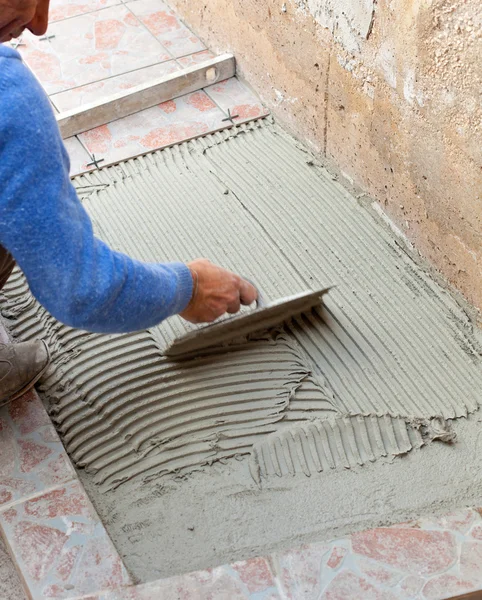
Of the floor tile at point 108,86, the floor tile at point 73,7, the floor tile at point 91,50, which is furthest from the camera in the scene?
the floor tile at point 73,7

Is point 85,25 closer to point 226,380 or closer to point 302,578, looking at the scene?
point 226,380

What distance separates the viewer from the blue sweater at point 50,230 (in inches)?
56.5

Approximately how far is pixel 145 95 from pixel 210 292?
1782mm

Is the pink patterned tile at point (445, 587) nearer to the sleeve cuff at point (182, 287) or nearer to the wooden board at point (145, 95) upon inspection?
the sleeve cuff at point (182, 287)

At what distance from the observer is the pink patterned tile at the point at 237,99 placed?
3.32 meters

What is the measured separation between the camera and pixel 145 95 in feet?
11.2

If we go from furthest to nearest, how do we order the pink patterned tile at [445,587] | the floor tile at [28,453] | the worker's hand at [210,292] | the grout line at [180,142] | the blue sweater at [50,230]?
the grout line at [180,142] → the floor tile at [28,453] → the worker's hand at [210,292] → the pink patterned tile at [445,587] → the blue sweater at [50,230]

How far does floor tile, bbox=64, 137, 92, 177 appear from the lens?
124 inches

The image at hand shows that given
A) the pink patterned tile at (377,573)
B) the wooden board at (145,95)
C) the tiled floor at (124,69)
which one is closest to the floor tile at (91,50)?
the tiled floor at (124,69)

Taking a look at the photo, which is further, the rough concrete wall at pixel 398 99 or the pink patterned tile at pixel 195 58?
the pink patterned tile at pixel 195 58

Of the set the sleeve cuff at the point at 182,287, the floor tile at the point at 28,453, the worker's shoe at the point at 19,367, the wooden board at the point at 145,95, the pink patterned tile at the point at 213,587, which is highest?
the wooden board at the point at 145,95

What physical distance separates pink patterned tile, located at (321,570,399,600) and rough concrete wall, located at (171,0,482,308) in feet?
3.34

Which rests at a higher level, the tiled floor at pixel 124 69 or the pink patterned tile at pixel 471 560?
the tiled floor at pixel 124 69

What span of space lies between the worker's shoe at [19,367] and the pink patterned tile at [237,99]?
4.87 ft
